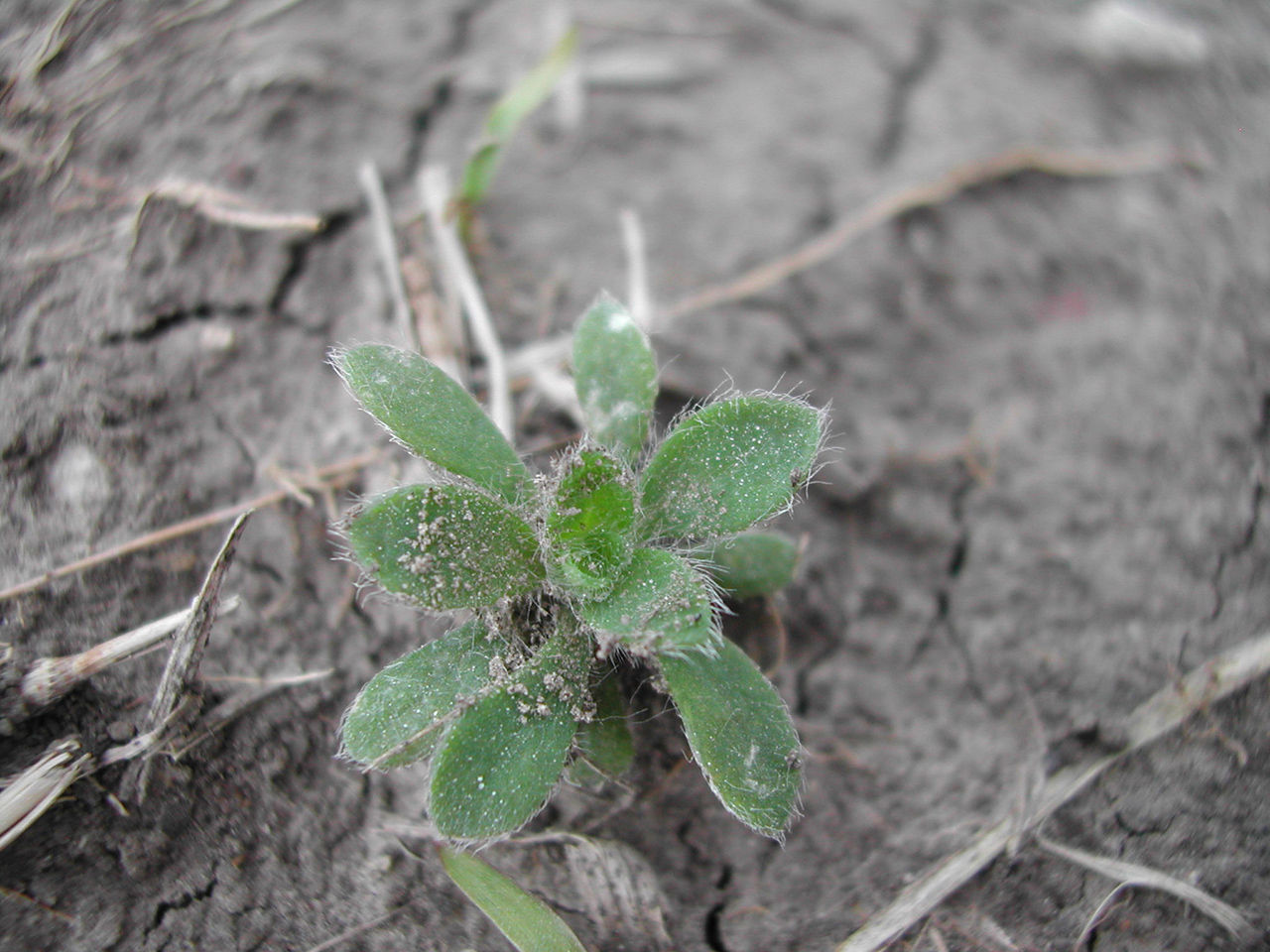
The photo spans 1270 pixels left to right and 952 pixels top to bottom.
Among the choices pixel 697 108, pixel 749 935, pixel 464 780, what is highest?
pixel 697 108

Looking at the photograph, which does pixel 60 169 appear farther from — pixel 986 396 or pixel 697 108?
pixel 986 396

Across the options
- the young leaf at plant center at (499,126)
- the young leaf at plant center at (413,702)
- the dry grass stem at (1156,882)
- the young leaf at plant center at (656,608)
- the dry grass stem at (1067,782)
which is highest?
the young leaf at plant center at (499,126)

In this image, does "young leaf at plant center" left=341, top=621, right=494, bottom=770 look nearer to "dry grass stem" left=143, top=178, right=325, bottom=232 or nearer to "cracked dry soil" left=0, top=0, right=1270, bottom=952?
"cracked dry soil" left=0, top=0, right=1270, bottom=952

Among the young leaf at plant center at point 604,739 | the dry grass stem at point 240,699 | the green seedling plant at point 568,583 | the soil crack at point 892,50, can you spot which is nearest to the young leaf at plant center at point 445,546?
the green seedling plant at point 568,583

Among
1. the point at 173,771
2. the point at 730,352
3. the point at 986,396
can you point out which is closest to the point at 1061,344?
the point at 986,396

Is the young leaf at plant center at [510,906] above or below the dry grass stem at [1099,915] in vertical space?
above

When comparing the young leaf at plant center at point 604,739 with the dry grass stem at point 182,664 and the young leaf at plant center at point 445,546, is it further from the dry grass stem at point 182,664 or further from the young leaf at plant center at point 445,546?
the dry grass stem at point 182,664

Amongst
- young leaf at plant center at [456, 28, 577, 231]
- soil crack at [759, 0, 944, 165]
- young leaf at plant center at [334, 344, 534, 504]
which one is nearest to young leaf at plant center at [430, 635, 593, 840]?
young leaf at plant center at [334, 344, 534, 504]
